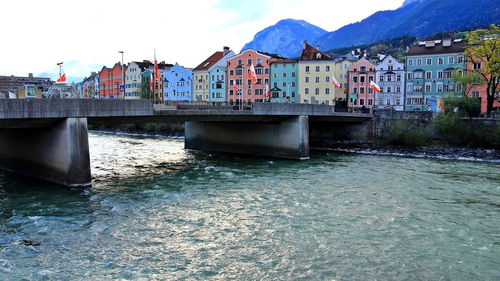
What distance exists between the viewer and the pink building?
3044 inches

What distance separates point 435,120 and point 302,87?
34743 mm

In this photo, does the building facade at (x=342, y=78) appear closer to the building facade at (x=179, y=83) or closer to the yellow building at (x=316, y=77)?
the yellow building at (x=316, y=77)

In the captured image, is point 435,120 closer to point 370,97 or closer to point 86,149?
point 370,97

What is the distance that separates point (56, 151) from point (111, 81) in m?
98.0

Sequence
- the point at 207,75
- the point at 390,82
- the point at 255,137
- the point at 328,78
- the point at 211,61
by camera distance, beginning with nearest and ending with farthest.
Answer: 1. the point at 255,137
2. the point at 390,82
3. the point at 328,78
4. the point at 207,75
5. the point at 211,61

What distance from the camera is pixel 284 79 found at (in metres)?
83.4

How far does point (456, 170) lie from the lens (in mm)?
35188

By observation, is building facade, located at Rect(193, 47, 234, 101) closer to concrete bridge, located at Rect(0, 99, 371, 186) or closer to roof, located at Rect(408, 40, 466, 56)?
roof, located at Rect(408, 40, 466, 56)

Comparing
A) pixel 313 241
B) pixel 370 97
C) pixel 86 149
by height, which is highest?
pixel 370 97

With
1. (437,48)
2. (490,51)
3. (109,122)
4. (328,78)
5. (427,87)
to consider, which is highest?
(437,48)

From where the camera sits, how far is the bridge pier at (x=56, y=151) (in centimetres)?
2520

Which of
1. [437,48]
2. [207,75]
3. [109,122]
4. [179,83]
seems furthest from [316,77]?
[109,122]

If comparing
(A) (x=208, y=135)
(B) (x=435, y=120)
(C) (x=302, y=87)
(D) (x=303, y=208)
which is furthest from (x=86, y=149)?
(C) (x=302, y=87)

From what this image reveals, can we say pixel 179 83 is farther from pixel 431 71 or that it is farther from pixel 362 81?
pixel 431 71
